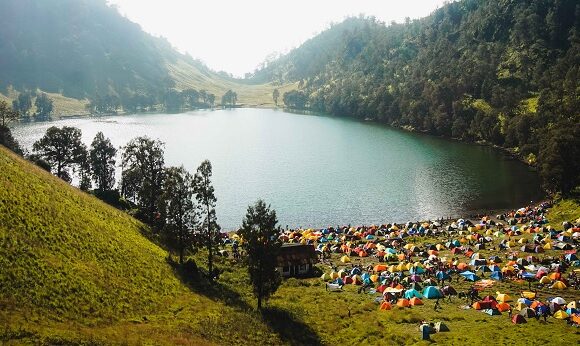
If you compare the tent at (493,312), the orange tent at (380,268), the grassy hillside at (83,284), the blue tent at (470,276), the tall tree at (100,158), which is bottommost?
the orange tent at (380,268)

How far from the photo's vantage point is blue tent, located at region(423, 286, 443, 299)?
50469 mm

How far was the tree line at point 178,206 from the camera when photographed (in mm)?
46469

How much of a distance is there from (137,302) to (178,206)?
17529 millimetres

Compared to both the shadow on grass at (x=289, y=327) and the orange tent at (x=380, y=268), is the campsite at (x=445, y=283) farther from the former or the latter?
the shadow on grass at (x=289, y=327)

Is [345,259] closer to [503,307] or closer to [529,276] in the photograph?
[529,276]

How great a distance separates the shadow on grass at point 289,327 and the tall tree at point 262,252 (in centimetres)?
186

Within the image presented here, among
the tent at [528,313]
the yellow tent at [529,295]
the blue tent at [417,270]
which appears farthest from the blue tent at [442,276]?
→ the tent at [528,313]

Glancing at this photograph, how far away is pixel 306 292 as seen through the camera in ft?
179

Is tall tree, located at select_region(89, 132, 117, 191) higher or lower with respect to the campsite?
higher

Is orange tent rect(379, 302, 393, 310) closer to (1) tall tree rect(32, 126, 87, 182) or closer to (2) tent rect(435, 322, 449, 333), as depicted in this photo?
(2) tent rect(435, 322, 449, 333)

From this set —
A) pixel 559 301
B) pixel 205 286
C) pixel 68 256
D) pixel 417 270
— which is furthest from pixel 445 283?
pixel 68 256

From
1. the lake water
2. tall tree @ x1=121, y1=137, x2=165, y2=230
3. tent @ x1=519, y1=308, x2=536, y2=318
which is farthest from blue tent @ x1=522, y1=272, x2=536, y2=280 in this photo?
tall tree @ x1=121, y1=137, x2=165, y2=230

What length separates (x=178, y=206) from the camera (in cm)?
5631

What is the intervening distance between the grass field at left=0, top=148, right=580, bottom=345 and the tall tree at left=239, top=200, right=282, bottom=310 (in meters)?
2.31
